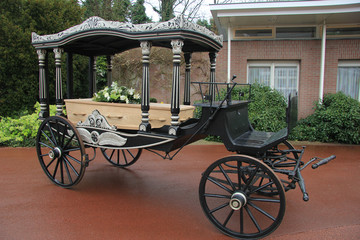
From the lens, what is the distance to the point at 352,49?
9258 millimetres

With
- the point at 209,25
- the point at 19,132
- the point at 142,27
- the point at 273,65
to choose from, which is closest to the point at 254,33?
the point at 273,65

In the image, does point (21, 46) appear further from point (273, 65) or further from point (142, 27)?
point (273, 65)

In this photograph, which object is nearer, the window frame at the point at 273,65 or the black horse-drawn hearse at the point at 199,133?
the black horse-drawn hearse at the point at 199,133

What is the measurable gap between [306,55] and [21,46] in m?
8.61

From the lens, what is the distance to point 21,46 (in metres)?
8.37

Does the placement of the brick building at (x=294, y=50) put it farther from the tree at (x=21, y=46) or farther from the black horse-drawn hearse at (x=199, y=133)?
the black horse-drawn hearse at (x=199, y=133)

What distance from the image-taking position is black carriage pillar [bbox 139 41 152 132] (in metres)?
3.79

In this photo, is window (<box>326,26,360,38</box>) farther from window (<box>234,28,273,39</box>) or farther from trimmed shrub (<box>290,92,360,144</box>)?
trimmed shrub (<box>290,92,360,144</box>)

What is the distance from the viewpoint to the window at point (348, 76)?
952cm

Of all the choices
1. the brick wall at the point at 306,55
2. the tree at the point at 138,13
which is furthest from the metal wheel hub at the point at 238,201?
the tree at the point at 138,13

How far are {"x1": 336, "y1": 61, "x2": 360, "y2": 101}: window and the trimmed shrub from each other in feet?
3.57

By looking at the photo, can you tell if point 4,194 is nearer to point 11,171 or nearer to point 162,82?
point 11,171

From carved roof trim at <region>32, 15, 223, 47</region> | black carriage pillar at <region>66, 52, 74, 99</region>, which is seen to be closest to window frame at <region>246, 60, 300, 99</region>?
carved roof trim at <region>32, 15, 223, 47</region>

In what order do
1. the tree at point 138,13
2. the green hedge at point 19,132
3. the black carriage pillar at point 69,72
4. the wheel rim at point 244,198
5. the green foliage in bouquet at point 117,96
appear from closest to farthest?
the wheel rim at point 244,198
the green foliage in bouquet at point 117,96
the black carriage pillar at point 69,72
the green hedge at point 19,132
the tree at point 138,13
